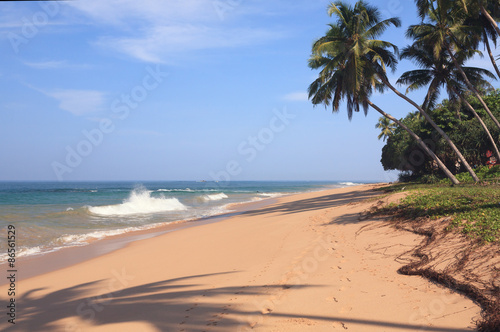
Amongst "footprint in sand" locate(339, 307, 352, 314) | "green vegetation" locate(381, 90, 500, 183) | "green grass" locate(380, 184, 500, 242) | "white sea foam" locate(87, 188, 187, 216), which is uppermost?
"green vegetation" locate(381, 90, 500, 183)

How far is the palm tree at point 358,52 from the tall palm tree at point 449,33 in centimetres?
167

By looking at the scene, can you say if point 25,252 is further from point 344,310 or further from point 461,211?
point 461,211

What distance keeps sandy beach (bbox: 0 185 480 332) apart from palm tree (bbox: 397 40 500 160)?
13674mm

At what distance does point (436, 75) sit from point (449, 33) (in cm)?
265

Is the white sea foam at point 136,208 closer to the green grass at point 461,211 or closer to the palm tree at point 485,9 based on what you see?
the green grass at point 461,211

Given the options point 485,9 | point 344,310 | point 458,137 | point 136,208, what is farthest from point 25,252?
point 458,137

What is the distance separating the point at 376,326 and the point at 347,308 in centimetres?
55

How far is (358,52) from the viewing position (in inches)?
648

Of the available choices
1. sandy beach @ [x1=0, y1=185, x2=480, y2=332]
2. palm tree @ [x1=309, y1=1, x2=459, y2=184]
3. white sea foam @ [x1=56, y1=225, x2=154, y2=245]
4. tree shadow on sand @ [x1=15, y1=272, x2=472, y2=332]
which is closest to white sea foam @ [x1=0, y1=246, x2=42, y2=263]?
white sea foam @ [x1=56, y1=225, x2=154, y2=245]

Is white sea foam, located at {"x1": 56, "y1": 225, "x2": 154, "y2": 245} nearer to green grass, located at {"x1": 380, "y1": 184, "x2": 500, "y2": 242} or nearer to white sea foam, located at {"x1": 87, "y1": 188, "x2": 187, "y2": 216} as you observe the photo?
white sea foam, located at {"x1": 87, "y1": 188, "x2": 187, "y2": 216}

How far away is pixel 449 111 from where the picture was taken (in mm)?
22406

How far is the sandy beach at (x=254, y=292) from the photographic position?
4039 mm

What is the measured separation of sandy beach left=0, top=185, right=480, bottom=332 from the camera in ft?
13.3

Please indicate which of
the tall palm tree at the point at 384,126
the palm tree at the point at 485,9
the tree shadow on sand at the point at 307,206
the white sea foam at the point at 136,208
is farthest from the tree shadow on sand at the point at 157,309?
the tall palm tree at the point at 384,126
